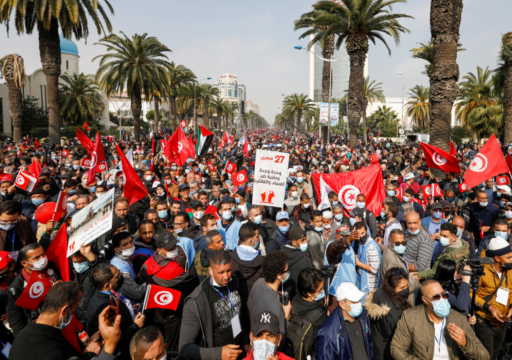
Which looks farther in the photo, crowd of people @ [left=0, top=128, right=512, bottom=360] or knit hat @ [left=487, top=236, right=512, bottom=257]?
knit hat @ [left=487, top=236, right=512, bottom=257]

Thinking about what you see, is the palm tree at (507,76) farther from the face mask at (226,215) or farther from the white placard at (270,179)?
the face mask at (226,215)

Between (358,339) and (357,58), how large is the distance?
19.9 m

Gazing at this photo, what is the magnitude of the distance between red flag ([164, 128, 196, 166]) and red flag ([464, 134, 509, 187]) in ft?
29.3

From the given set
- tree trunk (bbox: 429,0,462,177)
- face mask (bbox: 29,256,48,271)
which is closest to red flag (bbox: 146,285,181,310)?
face mask (bbox: 29,256,48,271)

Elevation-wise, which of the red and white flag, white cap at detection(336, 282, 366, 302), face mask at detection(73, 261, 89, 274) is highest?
the red and white flag

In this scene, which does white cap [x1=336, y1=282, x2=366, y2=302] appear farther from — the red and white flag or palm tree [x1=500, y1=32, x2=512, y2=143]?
palm tree [x1=500, y1=32, x2=512, y2=143]

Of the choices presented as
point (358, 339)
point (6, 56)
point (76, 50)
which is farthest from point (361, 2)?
point (76, 50)

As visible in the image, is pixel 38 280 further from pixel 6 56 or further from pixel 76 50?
pixel 76 50

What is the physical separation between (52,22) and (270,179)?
17565 millimetres

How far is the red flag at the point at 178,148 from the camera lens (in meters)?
12.6

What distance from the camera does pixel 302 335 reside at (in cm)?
295

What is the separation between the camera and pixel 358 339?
2.96 meters

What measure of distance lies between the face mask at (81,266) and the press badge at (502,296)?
14.3 feet

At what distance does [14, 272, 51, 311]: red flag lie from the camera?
315cm
